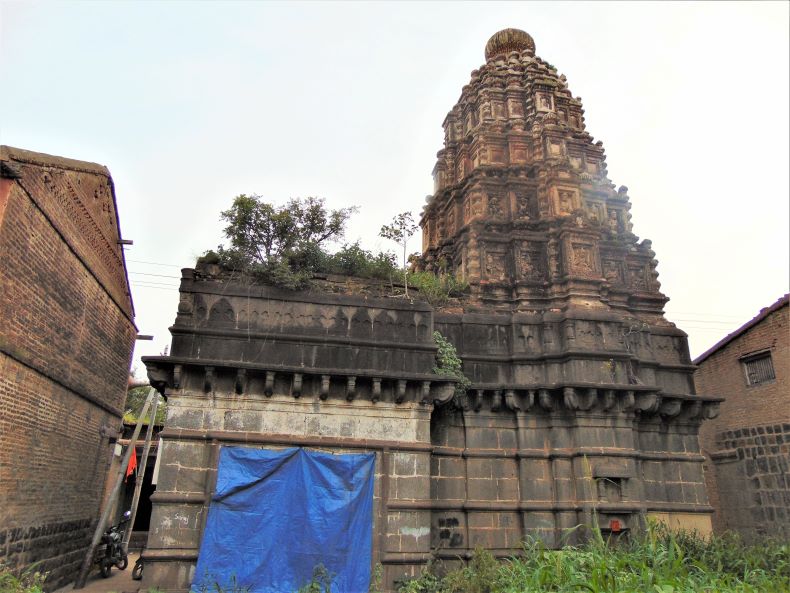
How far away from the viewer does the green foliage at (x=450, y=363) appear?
12.5 m

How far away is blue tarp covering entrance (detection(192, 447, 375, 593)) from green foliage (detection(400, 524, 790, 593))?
1396mm

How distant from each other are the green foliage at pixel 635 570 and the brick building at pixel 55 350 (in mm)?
8136

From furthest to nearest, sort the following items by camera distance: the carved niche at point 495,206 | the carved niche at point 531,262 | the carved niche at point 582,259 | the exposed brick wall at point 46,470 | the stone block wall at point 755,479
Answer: the carved niche at point 495,206 → the stone block wall at point 755,479 → the carved niche at point 531,262 → the carved niche at point 582,259 → the exposed brick wall at point 46,470

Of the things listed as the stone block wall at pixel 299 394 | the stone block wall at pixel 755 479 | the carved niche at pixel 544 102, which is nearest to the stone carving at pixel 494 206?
the carved niche at pixel 544 102

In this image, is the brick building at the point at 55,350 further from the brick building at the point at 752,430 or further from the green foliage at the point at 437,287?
the brick building at the point at 752,430

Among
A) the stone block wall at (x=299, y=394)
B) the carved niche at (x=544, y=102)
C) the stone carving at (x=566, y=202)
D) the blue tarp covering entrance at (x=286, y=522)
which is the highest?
the carved niche at (x=544, y=102)

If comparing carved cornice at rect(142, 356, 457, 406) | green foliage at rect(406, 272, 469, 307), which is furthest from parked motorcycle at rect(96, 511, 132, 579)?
green foliage at rect(406, 272, 469, 307)

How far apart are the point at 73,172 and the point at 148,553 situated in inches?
330

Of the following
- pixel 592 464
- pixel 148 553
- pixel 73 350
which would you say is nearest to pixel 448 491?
pixel 592 464

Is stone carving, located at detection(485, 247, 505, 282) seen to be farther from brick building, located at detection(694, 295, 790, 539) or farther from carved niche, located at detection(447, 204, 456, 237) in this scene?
brick building, located at detection(694, 295, 790, 539)

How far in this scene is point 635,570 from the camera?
32.6 ft

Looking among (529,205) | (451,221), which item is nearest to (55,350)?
(451,221)

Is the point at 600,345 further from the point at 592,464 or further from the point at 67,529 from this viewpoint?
the point at 67,529

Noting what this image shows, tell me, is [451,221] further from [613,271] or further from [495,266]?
[613,271]
